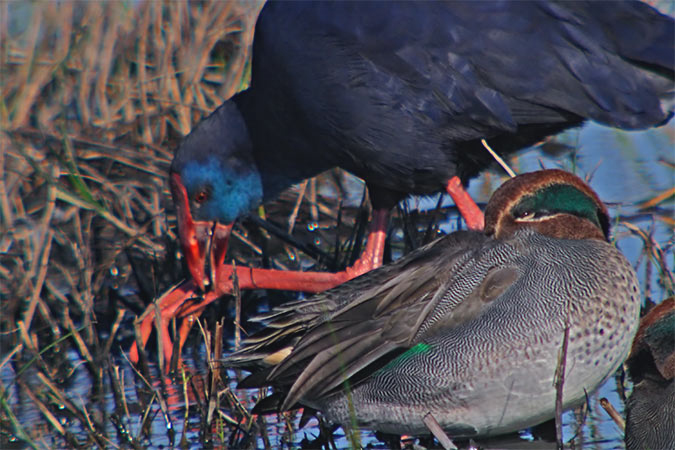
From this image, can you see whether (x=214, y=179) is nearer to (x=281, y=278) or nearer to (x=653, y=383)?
(x=281, y=278)

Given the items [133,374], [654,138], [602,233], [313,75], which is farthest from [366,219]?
[654,138]

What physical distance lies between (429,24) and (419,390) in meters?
1.88

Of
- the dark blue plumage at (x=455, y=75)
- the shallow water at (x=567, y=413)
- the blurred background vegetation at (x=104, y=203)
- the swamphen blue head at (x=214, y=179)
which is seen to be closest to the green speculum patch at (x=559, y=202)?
the shallow water at (x=567, y=413)

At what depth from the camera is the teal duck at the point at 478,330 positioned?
2.94m

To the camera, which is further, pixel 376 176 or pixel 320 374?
pixel 376 176

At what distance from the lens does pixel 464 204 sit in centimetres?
467

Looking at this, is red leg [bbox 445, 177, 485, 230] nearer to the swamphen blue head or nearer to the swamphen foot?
the swamphen foot

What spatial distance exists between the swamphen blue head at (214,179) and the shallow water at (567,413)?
2.23 ft

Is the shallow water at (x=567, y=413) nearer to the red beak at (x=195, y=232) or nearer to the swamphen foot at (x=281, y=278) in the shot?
the swamphen foot at (x=281, y=278)

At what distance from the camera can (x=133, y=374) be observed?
4301 millimetres

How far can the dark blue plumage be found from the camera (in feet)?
14.3

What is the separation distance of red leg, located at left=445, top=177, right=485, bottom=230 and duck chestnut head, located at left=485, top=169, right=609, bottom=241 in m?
1.29

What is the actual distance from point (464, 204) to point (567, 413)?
4.48 ft

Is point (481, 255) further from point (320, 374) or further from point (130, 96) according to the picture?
point (130, 96)
